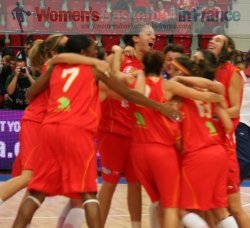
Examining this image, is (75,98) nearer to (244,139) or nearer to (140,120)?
(140,120)

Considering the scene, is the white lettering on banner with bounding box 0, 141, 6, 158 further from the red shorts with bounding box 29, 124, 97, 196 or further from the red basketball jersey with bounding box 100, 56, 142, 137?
the red shorts with bounding box 29, 124, 97, 196

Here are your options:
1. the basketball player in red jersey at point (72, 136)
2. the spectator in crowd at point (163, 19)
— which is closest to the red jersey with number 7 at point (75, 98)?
the basketball player in red jersey at point (72, 136)

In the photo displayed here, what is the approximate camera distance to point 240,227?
6.51 metres

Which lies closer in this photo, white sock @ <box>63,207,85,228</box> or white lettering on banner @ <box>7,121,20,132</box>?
white sock @ <box>63,207,85,228</box>

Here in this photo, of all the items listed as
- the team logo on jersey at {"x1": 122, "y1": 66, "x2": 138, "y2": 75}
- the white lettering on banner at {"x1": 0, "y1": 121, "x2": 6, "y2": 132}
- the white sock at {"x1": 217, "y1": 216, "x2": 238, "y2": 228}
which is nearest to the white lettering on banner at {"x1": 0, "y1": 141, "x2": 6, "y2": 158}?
the white lettering on banner at {"x1": 0, "y1": 121, "x2": 6, "y2": 132}

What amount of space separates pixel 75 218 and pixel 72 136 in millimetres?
802

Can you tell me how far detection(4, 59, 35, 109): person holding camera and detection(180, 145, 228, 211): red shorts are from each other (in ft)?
19.6

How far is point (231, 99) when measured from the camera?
6.50m

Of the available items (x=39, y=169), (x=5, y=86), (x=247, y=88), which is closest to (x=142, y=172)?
(x=39, y=169)

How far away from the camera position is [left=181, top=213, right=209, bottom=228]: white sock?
5.82m

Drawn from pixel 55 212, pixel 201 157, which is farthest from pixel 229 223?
pixel 55 212

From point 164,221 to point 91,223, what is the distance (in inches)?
23.5

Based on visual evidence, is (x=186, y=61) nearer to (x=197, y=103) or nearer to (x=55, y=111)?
(x=197, y=103)

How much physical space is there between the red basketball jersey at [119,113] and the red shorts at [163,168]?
35.2 inches
